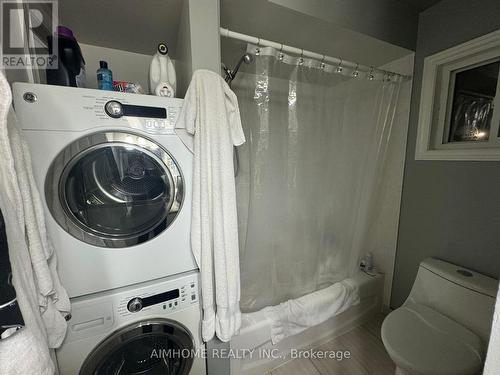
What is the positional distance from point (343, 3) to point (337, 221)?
1.38 m

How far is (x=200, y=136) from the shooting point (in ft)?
2.73

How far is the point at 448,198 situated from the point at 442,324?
0.77 m

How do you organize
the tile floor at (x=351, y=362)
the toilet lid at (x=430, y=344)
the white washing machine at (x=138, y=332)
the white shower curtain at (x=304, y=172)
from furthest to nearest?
the tile floor at (x=351, y=362)
the white shower curtain at (x=304, y=172)
the toilet lid at (x=430, y=344)
the white washing machine at (x=138, y=332)

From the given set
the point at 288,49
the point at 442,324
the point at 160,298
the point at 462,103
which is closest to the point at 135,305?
the point at 160,298

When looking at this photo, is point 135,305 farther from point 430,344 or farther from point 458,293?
point 458,293

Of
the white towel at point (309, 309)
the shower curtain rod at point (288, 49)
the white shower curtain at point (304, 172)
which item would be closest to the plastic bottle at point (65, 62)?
the shower curtain rod at point (288, 49)

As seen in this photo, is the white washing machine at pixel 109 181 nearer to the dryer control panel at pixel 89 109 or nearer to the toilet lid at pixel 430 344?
the dryer control panel at pixel 89 109

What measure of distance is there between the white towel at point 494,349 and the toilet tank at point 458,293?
1.11 meters

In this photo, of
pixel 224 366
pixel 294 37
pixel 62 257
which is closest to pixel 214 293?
pixel 224 366

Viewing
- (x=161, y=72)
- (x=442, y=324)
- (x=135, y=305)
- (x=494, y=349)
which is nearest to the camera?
(x=494, y=349)

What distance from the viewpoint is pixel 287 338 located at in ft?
4.38

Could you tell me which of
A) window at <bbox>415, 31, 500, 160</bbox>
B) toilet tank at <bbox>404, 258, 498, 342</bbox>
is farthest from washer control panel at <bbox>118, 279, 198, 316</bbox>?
window at <bbox>415, 31, 500, 160</bbox>

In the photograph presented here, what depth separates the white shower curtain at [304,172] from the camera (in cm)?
119

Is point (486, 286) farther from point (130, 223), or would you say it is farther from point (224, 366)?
point (130, 223)
